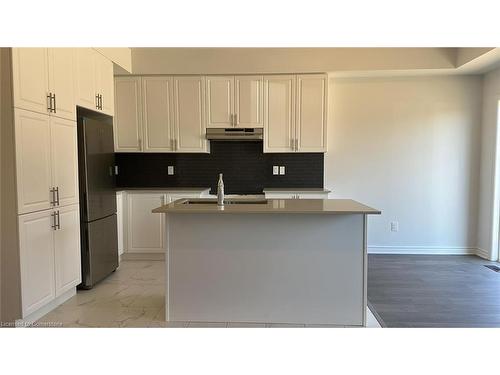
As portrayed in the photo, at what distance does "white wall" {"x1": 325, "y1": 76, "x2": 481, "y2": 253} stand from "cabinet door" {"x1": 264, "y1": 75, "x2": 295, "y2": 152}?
664mm

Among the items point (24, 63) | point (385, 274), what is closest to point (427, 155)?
point (385, 274)

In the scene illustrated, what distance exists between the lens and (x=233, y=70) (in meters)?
4.32

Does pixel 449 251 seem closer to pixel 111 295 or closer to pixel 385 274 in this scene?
pixel 385 274

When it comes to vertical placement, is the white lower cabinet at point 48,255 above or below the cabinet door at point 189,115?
below

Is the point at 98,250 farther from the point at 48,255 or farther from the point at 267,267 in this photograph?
the point at 267,267

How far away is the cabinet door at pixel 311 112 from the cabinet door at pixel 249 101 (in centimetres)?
50

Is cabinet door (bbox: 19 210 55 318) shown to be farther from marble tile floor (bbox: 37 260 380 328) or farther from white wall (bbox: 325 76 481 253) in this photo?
white wall (bbox: 325 76 481 253)

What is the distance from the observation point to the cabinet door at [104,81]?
3.61 meters

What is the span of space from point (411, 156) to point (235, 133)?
8.17 feet

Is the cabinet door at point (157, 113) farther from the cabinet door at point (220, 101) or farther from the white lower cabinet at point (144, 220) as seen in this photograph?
the white lower cabinet at point (144, 220)

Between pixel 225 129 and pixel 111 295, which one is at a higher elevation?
pixel 225 129

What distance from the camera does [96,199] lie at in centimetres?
339

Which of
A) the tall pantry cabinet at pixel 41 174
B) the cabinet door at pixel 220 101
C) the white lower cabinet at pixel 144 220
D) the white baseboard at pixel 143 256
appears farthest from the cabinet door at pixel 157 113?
the white baseboard at pixel 143 256

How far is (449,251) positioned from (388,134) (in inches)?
73.2
